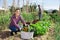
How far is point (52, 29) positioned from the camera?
823 centimetres

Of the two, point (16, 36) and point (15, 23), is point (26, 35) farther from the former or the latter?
point (15, 23)

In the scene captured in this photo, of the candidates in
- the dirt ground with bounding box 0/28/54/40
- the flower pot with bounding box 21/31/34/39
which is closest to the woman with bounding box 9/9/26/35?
the dirt ground with bounding box 0/28/54/40

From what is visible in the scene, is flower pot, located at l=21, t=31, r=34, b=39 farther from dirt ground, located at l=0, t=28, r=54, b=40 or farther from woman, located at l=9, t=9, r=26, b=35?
woman, located at l=9, t=9, r=26, b=35

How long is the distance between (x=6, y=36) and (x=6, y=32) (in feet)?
1.21

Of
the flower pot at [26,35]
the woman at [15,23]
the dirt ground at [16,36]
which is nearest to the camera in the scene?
the flower pot at [26,35]

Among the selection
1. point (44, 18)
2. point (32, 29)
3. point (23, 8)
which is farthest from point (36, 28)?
point (23, 8)

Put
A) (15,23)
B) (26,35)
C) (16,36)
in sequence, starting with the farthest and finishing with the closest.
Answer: (15,23)
(16,36)
(26,35)

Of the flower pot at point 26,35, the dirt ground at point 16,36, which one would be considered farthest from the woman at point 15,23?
the flower pot at point 26,35

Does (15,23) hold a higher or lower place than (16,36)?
higher

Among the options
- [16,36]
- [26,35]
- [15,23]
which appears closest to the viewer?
[26,35]

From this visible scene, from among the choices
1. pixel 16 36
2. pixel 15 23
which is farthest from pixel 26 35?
pixel 15 23

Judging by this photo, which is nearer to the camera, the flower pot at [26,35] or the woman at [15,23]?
the flower pot at [26,35]

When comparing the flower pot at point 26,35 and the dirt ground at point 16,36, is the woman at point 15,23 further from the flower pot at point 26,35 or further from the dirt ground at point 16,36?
the flower pot at point 26,35

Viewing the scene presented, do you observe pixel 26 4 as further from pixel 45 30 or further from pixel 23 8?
pixel 45 30
